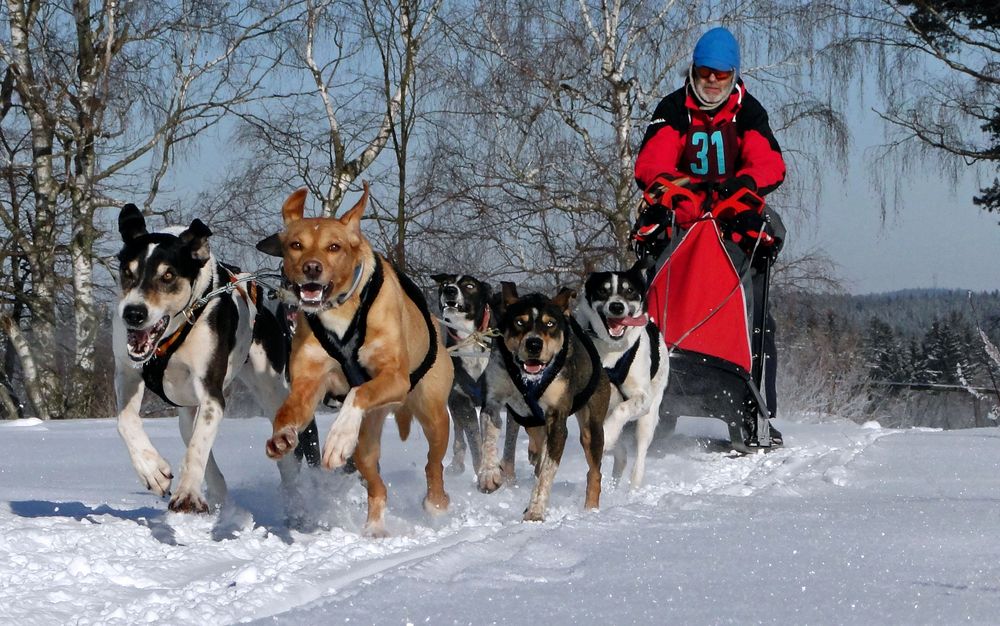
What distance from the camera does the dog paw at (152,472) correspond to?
445 centimetres

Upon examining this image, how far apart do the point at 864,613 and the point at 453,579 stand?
1064 mm

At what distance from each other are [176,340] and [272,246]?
51 centimetres

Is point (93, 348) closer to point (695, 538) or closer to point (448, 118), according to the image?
point (448, 118)

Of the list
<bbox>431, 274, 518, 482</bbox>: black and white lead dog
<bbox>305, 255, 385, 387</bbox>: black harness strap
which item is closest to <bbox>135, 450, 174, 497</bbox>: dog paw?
<bbox>305, 255, 385, 387</bbox>: black harness strap

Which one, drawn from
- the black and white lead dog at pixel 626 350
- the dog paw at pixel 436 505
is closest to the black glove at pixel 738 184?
the black and white lead dog at pixel 626 350

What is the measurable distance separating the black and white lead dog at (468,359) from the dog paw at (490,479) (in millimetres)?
337

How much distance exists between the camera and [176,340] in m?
4.59

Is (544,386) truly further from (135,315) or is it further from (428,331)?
(135,315)

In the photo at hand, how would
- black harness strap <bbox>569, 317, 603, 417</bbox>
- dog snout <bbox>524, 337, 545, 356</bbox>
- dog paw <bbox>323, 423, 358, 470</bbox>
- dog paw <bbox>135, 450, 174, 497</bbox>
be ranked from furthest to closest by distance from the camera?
black harness strap <bbox>569, 317, 603, 417</bbox> < dog snout <bbox>524, 337, 545, 356</bbox> < dog paw <bbox>135, 450, 174, 497</bbox> < dog paw <bbox>323, 423, 358, 470</bbox>

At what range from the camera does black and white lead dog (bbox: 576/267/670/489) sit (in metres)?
6.18

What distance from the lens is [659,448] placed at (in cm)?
790

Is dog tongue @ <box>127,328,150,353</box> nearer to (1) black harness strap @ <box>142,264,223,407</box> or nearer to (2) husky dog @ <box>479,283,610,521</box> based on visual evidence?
(1) black harness strap @ <box>142,264,223,407</box>

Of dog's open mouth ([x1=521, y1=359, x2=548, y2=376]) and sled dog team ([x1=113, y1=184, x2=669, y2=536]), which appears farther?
dog's open mouth ([x1=521, y1=359, x2=548, y2=376])

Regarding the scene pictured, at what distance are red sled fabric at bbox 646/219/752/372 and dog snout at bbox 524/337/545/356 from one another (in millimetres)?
1697
